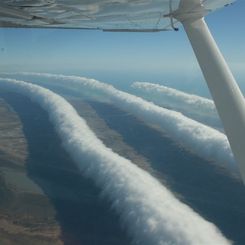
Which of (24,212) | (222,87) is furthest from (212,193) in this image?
(222,87)

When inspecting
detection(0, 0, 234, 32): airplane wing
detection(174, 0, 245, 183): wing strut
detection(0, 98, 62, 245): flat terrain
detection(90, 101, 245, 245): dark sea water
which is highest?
detection(0, 0, 234, 32): airplane wing

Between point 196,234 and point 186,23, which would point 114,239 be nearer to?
point 196,234

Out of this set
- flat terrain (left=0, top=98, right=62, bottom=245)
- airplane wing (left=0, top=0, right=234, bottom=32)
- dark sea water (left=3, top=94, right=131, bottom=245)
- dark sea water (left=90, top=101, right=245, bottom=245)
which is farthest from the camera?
dark sea water (left=90, top=101, right=245, bottom=245)

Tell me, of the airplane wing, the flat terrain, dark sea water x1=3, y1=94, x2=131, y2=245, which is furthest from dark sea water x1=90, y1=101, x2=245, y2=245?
the airplane wing

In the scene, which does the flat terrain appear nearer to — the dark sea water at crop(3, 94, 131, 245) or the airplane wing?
the dark sea water at crop(3, 94, 131, 245)

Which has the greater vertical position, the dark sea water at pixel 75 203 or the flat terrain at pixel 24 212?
the dark sea water at pixel 75 203

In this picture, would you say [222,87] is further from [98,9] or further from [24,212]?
[24,212]

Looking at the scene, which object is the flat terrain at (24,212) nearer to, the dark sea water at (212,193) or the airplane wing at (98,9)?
the dark sea water at (212,193)

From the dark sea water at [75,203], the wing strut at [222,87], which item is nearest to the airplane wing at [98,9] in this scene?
the wing strut at [222,87]
